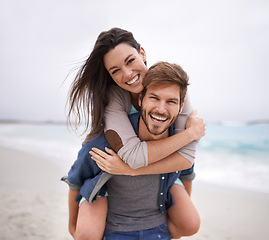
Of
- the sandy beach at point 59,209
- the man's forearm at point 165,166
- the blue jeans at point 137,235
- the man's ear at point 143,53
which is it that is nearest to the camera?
the man's forearm at point 165,166

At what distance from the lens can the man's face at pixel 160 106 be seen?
1.92m

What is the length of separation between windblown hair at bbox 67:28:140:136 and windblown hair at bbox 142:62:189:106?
523 millimetres

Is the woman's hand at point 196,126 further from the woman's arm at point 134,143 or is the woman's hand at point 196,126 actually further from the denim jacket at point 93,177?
the denim jacket at point 93,177

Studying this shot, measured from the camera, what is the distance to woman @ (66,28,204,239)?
76.4 inches

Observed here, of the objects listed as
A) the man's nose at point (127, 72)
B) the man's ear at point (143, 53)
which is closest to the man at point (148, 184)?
the man's nose at point (127, 72)

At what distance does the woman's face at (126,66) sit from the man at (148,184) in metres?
0.20

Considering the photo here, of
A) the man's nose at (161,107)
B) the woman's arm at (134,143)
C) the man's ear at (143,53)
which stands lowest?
the woman's arm at (134,143)

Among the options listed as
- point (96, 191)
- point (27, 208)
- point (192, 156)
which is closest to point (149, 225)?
point (96, 191)

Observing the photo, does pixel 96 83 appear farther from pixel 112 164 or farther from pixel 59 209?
pixel 59 209

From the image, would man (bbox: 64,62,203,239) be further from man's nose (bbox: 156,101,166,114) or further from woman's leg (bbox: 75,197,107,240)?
woman's leg (bbox: 75,197,107,240)

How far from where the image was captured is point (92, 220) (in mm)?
2016

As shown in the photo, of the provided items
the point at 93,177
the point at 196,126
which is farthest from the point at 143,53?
the point at 93,177

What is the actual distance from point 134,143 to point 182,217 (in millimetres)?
924

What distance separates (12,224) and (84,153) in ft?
7.52
